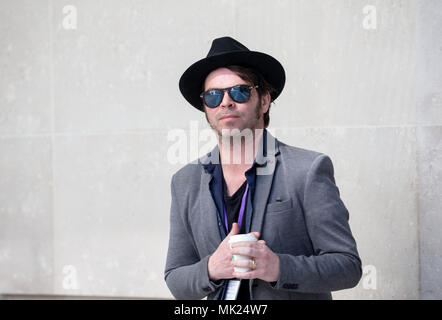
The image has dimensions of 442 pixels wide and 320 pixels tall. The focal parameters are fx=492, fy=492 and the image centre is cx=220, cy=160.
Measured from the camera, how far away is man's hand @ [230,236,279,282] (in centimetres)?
204

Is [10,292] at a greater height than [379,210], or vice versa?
[379,210]

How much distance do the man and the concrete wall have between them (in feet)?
5.93

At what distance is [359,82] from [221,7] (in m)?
1.43

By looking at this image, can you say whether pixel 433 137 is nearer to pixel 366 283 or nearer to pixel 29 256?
pixel 366 283

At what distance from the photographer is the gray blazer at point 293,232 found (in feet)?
7.29

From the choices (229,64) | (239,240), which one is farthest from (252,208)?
(229,64)

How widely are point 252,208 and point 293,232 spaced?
224 mm

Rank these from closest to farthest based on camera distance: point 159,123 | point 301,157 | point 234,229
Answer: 1. point 234,229
2. point 301,157
3. point 159,123

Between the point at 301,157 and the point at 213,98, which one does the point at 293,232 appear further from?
the point at 213,98

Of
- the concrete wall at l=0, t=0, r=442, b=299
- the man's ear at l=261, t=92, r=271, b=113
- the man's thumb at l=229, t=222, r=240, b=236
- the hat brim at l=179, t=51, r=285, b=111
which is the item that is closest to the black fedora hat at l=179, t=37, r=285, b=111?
the hat brim at l=179, t=51, r=285, b=111

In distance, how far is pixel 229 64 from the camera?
8.45 feet

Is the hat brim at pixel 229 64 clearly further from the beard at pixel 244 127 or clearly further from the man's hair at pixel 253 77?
the beard at pixel 244 127
